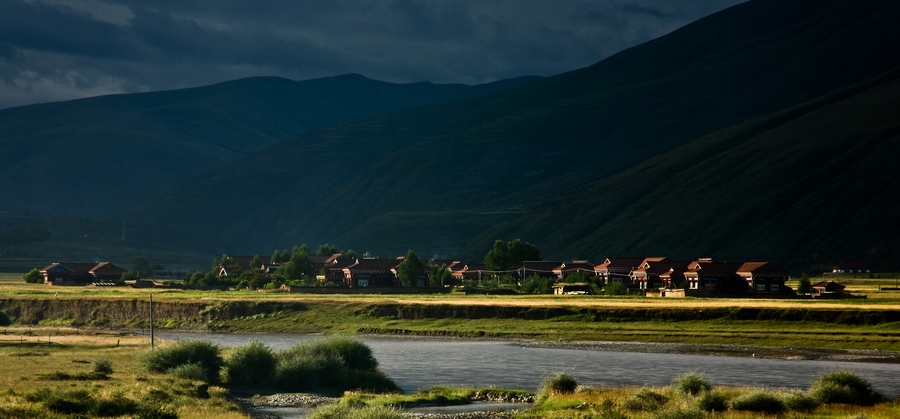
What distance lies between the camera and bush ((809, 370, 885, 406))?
4956 centimetres

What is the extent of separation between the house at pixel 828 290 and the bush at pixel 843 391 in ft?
265

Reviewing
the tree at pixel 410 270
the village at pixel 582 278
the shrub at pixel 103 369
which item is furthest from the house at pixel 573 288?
the shrub at pixel 103 369

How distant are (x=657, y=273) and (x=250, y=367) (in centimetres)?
10331

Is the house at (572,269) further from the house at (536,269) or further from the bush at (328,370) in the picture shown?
the bush at (328,370)

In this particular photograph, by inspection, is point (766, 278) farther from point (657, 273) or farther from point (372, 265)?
point (372, 265)

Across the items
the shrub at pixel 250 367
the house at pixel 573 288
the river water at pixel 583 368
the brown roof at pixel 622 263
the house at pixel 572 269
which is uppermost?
the brown roof at pixel 622 263

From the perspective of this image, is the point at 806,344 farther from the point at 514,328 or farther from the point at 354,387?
the point at 354,387

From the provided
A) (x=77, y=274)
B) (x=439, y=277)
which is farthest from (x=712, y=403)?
(x=77, y=274)

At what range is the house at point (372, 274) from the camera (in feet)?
570

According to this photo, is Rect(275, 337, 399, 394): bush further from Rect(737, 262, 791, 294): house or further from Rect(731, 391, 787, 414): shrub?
Rect(737, 262, 791, 294): house

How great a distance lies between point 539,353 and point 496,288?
71.1 meters

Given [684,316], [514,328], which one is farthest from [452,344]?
[684,316]

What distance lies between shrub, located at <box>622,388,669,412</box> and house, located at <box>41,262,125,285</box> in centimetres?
16057

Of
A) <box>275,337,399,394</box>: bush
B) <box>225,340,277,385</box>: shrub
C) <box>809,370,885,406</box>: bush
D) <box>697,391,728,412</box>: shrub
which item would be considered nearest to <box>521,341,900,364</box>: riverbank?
<box>809,370,885,406</box>: bush
